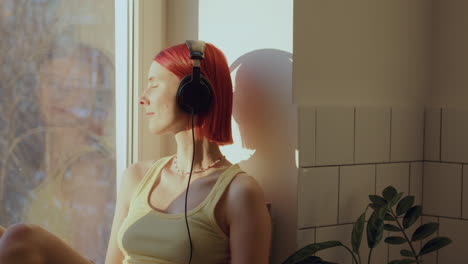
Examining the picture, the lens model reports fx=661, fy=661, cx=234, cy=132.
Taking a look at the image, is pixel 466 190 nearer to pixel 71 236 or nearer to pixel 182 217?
pixel 182 217

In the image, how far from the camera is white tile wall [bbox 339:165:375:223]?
174 cm

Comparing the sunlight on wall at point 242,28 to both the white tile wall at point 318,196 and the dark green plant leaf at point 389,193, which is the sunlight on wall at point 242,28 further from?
the dark green plant leaf at point 389,193

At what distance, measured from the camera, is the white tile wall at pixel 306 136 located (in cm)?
162

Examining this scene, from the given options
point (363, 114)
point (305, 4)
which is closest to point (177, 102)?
point (305, 4)

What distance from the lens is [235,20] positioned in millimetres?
1760

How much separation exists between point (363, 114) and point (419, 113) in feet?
0.85

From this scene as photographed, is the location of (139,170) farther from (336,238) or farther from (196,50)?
(336,238)

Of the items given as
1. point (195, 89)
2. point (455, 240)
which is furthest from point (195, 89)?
point (455, 240)

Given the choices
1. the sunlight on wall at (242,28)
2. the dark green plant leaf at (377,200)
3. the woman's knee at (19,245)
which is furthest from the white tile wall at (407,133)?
the woman's knee at (19,245)

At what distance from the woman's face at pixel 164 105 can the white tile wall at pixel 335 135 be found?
13.9 inches

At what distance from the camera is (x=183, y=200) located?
4.99 ft

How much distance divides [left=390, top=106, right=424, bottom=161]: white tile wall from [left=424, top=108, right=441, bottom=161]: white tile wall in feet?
0.05

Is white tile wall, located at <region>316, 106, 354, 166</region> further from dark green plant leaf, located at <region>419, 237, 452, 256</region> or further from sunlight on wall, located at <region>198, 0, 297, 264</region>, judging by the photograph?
dark green plant leaf, located at <region>419, 237, 452, 256</region>

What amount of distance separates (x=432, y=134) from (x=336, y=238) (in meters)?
0.47
